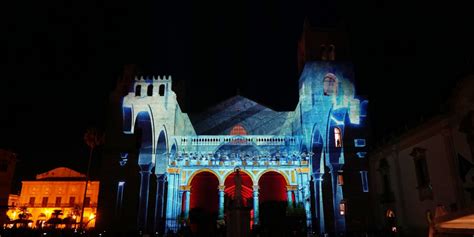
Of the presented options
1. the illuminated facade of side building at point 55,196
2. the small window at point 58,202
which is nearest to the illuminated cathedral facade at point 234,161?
the illuminated facade of side building at point 55,196

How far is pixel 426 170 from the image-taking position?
789 inches

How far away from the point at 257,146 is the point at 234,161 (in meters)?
4.04

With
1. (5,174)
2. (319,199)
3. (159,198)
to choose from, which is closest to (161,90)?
(159,198)

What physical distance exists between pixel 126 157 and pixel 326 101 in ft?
62.7

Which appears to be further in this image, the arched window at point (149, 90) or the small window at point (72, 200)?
the small window at point (72, 200)

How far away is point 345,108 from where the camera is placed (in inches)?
1149

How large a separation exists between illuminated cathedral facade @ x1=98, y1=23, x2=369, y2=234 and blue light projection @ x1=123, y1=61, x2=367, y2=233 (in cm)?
8

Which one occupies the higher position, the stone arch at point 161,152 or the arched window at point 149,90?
the arched window at point 149,90

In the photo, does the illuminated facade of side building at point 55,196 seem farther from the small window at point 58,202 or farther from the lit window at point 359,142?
the lit window at point 359,142

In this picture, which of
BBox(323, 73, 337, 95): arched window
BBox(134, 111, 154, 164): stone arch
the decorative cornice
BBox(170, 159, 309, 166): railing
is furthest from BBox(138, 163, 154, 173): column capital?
BBox(323, 73, 337, 95): arched window

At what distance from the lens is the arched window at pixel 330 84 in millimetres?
30553

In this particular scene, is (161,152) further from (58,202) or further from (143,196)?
(58,202)

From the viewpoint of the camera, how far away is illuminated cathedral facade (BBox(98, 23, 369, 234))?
2808 centimetres

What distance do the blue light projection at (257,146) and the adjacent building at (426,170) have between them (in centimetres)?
356
